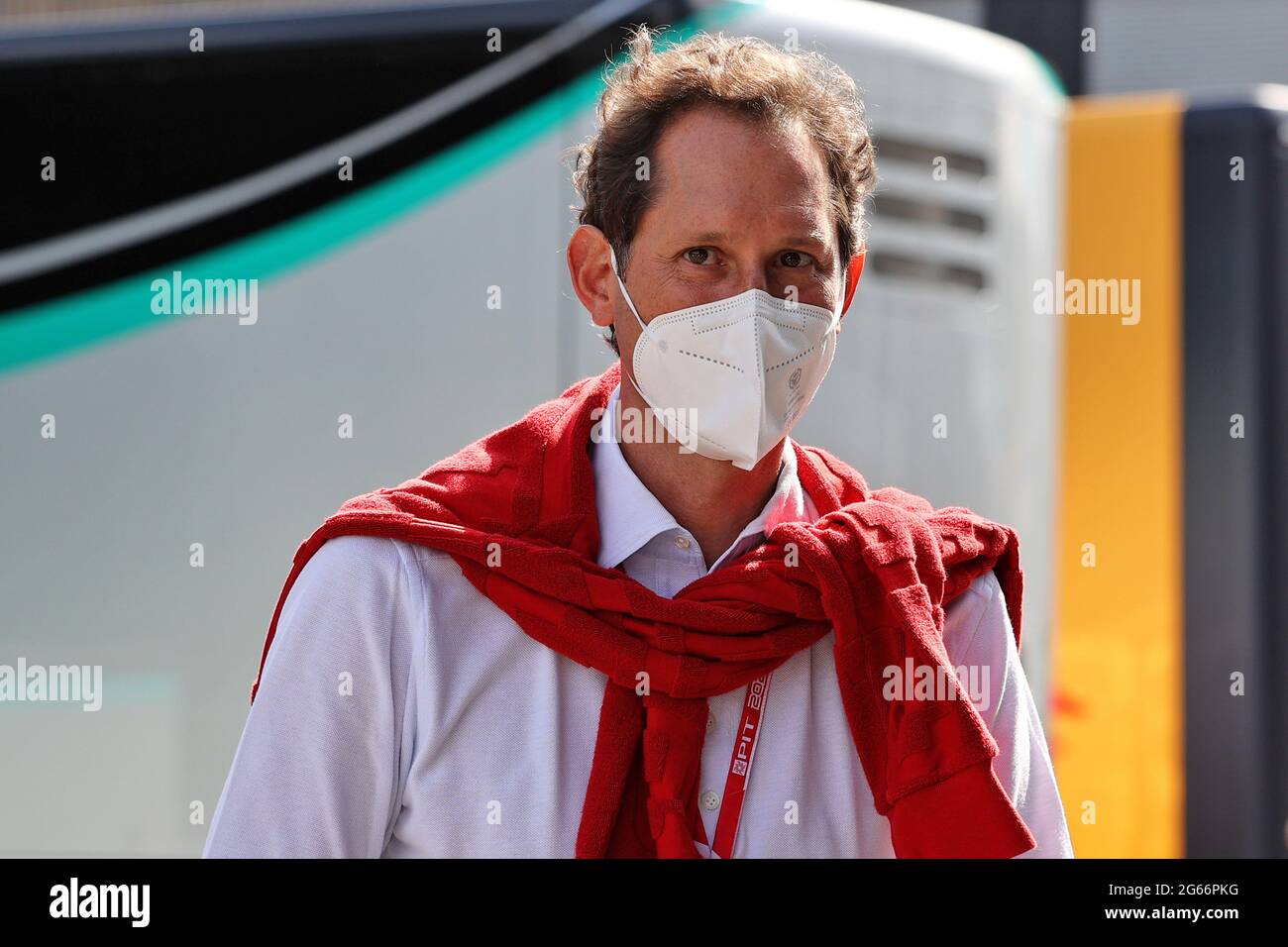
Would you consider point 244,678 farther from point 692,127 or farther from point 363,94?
point 692,127

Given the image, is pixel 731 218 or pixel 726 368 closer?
pixel 731 218

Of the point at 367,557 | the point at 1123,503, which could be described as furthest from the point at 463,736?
the point at 1123,503

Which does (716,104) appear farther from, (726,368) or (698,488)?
(698,488)

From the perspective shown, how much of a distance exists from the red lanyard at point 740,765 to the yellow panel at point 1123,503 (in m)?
2.51

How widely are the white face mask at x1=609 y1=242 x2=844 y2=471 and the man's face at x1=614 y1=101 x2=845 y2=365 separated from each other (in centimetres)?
3

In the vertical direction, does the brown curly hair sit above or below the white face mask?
above

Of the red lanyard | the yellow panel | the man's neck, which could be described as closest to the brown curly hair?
the man's neck

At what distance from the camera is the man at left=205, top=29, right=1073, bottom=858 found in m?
1.76

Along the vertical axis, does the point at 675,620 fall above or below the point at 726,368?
below

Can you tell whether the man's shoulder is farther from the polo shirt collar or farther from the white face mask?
the white face mask

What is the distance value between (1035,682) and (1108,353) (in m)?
1.03

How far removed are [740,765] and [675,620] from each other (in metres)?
0.21

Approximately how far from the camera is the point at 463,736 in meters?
1.79
